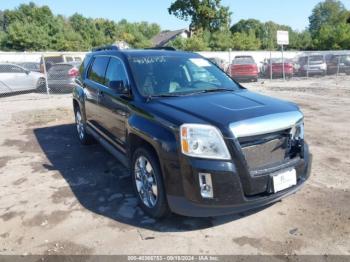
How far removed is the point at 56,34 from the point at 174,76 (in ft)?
180

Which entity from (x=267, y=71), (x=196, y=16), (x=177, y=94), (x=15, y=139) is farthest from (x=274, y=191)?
(x=196, y=16)

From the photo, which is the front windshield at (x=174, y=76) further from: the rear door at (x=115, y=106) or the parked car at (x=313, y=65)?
the parked car at (x=313, y=65)

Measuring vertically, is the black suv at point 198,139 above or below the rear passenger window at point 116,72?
below

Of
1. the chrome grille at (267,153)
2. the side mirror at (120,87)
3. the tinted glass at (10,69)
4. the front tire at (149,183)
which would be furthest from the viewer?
the tinted glass at (10,69)

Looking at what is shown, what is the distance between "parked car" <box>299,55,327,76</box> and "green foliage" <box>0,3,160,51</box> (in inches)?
1203

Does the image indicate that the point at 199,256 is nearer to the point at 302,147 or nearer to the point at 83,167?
the point at 302,147

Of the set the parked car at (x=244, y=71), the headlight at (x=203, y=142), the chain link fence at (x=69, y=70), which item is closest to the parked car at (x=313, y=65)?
the chain link fence at (x=69, y=70)

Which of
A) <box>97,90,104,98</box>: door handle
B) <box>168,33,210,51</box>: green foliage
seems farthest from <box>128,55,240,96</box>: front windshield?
<box>168,33,210,51</box>: green foliage

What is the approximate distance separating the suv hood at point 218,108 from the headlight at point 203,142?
8 centimetres

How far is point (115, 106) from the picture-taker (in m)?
4.75

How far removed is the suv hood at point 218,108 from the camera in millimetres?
3400

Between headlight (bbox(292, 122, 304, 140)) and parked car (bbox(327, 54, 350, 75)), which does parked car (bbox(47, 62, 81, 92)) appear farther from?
parked car (bbox(327, 54, 350, 75))

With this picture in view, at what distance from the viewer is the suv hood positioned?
3.40 m

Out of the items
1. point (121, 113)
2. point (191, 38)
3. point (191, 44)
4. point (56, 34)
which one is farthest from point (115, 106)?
point (56, 34)
